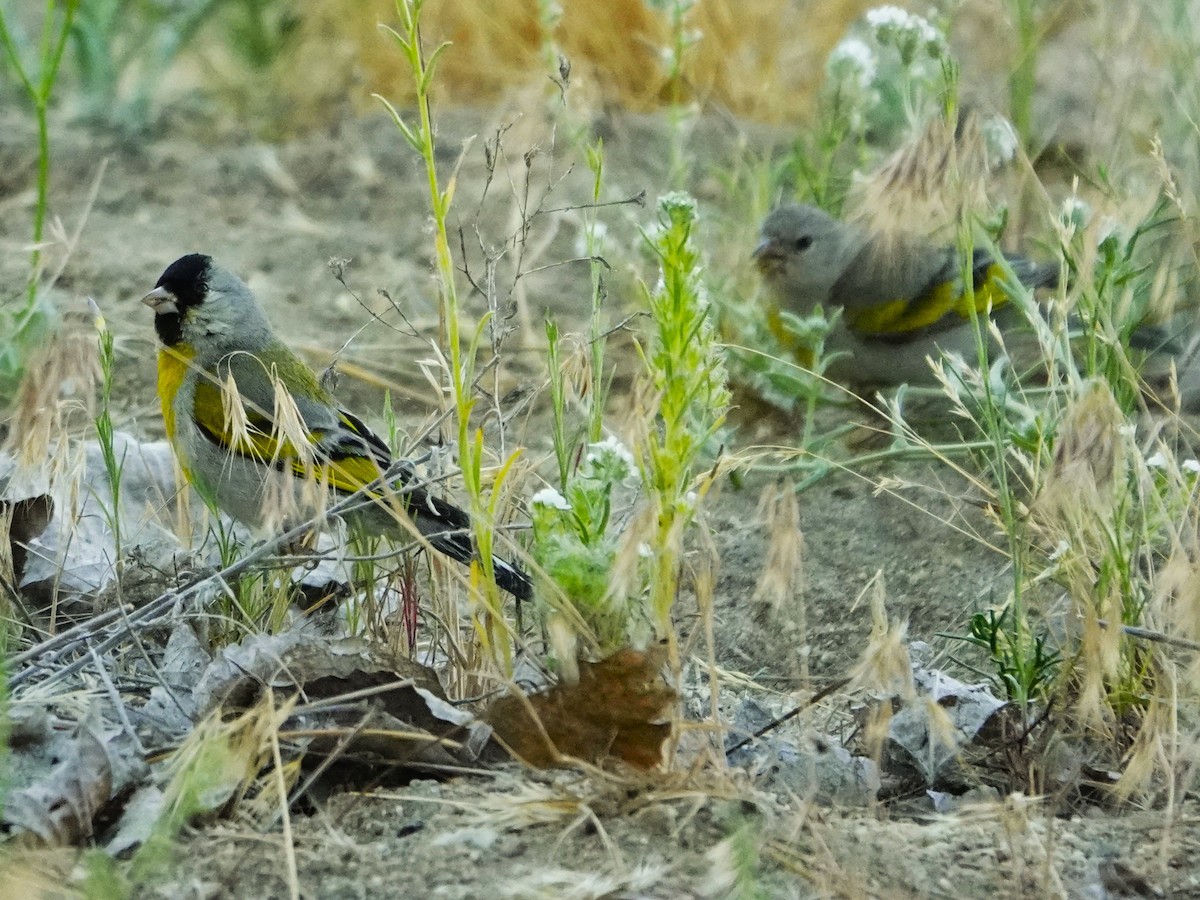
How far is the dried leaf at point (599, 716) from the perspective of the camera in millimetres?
2406

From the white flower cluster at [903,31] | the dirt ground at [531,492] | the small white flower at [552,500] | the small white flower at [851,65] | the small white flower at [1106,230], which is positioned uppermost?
the white flower cluster at [903,31]

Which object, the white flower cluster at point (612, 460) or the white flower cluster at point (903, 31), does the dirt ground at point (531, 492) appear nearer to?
the white flower cluster at point (612, 460)

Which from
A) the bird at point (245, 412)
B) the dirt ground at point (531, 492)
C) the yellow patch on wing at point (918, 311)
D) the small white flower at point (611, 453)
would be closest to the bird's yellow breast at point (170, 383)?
the bird at point (245, 412)

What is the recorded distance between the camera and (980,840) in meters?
2.42

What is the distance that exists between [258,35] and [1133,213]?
428 centimetres

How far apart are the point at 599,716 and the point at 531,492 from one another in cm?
114

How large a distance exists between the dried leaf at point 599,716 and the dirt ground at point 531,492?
0.19ft

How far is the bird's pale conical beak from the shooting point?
13.4ft

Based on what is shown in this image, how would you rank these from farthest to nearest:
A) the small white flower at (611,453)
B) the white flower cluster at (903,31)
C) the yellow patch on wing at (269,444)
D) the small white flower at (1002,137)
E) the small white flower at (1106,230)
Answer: the small white flower at (1002,137) < the yellow patch on wing at (269,444) < the white flower cluster at (903,31) < the small white flower at (1106,230) < the small white flower at (611,453)

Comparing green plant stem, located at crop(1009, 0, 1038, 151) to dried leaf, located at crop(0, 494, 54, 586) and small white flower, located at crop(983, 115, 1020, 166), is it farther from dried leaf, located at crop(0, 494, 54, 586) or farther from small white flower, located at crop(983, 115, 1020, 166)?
dried leaf, located at crop(0, 494, 54, 586)

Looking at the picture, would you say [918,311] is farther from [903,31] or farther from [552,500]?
[552,500]

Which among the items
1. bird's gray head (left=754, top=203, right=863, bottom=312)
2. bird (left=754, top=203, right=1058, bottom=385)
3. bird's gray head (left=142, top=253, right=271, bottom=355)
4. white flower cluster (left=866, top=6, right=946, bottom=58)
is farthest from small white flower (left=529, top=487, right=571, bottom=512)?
bird's gray head (left=754, top=203, right=863, bottom=312)

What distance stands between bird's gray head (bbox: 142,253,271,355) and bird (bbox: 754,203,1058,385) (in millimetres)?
1866

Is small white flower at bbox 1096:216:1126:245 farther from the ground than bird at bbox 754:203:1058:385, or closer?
farther from the ground
